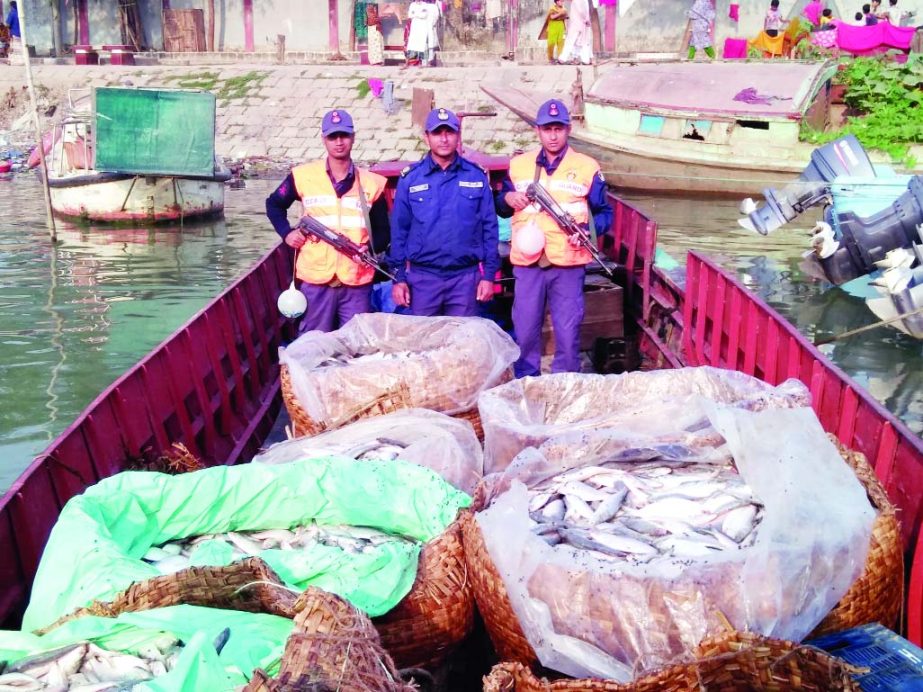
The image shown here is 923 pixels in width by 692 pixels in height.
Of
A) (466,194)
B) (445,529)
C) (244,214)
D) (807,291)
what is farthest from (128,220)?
(445,529)

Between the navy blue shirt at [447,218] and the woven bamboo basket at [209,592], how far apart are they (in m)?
3.36

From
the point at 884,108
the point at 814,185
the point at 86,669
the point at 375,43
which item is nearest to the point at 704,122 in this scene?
the point at 884,108

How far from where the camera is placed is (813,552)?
2.92 meters

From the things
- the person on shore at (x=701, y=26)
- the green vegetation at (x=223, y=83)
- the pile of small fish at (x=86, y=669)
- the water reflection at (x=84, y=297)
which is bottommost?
the water reflection at (x=84, y=297)

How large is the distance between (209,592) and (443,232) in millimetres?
3506

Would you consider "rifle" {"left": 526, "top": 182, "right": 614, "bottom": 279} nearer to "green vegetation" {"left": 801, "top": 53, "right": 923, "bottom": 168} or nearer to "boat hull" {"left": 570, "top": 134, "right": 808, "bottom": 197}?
"boat hull" {"left": 570, "top": 134, "right": 808, "bottom": 197}

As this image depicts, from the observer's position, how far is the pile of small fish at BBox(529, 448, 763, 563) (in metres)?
3.20

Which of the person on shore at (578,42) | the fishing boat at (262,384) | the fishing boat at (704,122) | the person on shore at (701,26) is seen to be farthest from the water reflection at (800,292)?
the person on shore at (701,26)

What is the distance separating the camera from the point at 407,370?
495 cm

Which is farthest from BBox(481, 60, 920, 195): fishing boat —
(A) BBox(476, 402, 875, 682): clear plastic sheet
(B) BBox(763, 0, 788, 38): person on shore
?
(A) BBox(476, 402, 875, 682): clear plastic sheet

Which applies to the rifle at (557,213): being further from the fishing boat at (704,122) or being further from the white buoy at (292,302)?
the fishing boat at (704,122)

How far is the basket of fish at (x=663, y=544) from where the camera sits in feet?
9.34

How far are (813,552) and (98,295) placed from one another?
1127 centimetres

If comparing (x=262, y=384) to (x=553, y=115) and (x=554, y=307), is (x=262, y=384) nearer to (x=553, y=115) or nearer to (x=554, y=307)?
(x=554, y=307)
